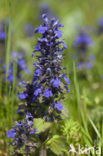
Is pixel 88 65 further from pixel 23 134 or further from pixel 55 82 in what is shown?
pixel 23 134

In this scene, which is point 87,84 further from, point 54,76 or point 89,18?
point 89,18

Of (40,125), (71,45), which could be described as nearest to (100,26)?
(71,45)

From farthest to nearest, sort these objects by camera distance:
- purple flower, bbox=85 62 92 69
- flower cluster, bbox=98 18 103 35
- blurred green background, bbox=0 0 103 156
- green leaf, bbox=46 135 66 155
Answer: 1. flower cluster, bbox=98 18 103 35
2. purple flower, bbox=85 62 92 69
3. blurred green background, bbox=0 0 103 156
4. green leaf, bbox=46 135 66 155

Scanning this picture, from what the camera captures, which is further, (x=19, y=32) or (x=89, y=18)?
(x=89, y=18)

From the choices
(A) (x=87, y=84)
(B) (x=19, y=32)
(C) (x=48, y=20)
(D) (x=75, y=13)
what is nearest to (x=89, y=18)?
(D) (x=75, y=13)

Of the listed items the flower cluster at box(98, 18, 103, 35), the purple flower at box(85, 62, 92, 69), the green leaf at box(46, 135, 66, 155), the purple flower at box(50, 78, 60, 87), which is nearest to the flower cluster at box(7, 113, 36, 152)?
the green leaf at box(46, 135, 66, 155)

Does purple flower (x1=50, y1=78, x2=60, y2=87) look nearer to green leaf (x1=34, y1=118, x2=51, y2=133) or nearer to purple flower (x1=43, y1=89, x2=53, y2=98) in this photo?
purple flower (x1=43, y1=89, x2=53, y2=98)
